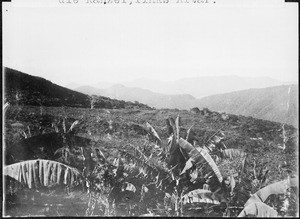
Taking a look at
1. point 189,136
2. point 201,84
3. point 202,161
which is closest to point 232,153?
point 202,161

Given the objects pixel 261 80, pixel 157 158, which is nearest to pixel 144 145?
pixel 157 158

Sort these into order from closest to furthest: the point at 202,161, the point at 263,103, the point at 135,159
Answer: the point at 202,161
the point at 135,159
the point at 263,103

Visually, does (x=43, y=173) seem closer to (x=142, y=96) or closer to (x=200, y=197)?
(x=142, y=96)

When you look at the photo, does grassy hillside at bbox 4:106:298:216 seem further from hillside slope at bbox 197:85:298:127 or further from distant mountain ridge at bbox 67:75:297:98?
distant mountain ridge at bbox 67:75:297:98

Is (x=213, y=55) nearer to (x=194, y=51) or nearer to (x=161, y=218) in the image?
(x=194, y=51)

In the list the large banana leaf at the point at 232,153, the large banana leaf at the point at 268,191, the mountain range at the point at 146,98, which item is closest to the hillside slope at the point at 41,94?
the mountain range at the point at 146,98

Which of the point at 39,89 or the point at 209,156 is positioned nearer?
the point at 209,156
